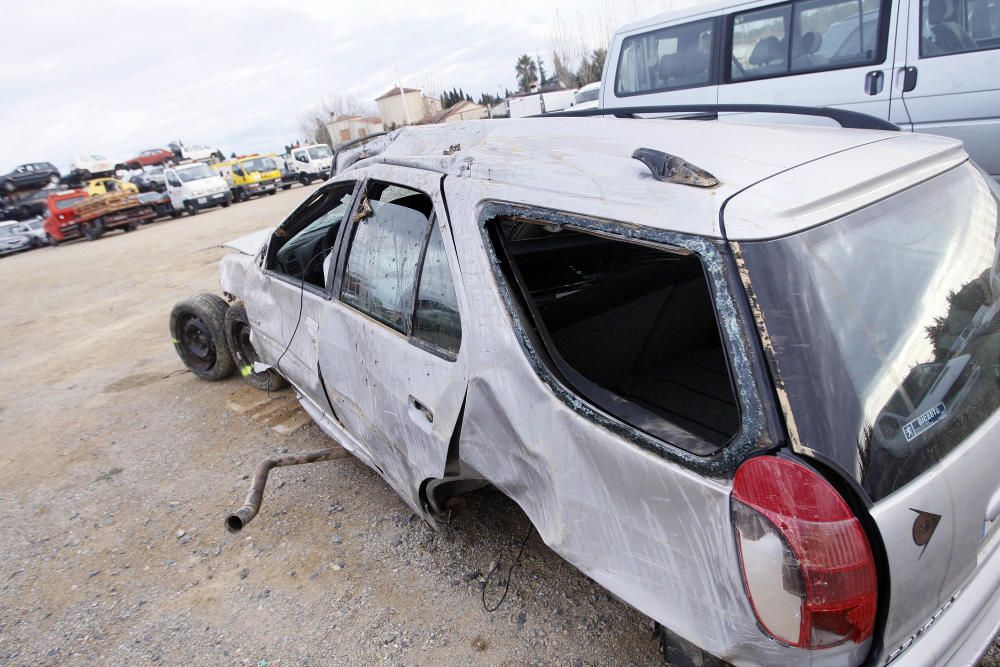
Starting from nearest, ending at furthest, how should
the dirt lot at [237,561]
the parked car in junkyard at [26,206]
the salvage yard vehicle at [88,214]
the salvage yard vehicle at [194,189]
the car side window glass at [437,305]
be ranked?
the car side window glass at [437,305] → the dirt lot at [237,561] → the salvage yard vehicle at [88,214] → the salvage yard vehicle at [194,189] → the parked car in junkyard at [26,206]

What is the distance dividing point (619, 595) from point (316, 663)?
1.27 m

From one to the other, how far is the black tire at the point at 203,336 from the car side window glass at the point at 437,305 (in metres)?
3.03

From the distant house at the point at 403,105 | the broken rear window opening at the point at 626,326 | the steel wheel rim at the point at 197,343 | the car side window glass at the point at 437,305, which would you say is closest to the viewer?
the broken rear window opening at the point at 626,326

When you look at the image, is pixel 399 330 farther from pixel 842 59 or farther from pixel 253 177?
pixel 253 177

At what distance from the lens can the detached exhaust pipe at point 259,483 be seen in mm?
2461

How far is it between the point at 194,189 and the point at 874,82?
22529mm

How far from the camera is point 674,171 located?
148cm

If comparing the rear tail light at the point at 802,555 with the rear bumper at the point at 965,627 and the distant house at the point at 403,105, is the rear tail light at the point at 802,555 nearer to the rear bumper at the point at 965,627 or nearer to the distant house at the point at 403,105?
the rear bumper at the point at 965,627

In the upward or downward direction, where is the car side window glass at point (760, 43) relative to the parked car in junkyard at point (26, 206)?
upward

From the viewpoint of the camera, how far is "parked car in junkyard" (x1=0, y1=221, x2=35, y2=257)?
68.6 ft

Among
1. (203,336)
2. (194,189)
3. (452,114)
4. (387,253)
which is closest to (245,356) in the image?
(203,336)

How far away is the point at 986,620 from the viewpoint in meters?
1.47

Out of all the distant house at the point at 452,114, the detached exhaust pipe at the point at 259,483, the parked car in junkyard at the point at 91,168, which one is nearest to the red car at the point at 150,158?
the parked car in junkyard at the point at 91,168

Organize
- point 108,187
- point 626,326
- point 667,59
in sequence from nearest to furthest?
point 626,326 → point 667,59 → point 108,187
